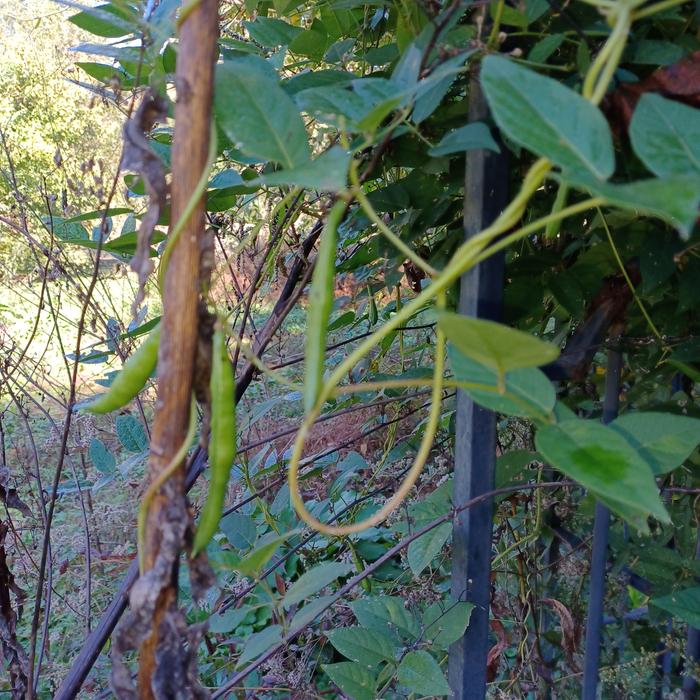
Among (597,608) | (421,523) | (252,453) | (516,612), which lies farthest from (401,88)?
(252,453)

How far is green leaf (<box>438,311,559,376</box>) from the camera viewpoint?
0.75 feet

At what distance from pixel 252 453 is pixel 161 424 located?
5.32 ft

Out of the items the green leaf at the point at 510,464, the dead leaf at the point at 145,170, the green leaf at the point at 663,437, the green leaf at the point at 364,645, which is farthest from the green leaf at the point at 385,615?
the dead leaf at the point at 145,170

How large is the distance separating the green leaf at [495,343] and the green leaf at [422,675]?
1.05ft

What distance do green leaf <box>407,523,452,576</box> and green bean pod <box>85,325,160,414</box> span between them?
11.3 inches

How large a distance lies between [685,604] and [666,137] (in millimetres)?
370

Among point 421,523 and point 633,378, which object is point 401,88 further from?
point 633,378

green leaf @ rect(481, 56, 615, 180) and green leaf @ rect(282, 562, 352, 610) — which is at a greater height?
green leaf @ rect(481, 56, 615, 180)

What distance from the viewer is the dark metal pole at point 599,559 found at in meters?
0.62

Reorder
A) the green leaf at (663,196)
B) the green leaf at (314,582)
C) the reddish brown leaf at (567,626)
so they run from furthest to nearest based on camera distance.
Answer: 1. the reddish brown leaf at (567,626)
2. the green leaf at (314,582)
3. the green leaf at (663,196)

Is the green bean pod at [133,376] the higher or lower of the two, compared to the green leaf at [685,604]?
higher

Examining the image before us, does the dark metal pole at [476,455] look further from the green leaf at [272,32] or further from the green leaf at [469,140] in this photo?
the green leaf at [272,32]

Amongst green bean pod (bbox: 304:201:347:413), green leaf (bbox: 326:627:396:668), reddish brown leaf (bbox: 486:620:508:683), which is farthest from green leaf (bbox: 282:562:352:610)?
reddish brown leaf (bbox: 486:620:508:683)

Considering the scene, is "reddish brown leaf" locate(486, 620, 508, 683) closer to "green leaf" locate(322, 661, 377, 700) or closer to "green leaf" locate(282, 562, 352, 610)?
"green leaf" locate(322, 661, 377, 700)
